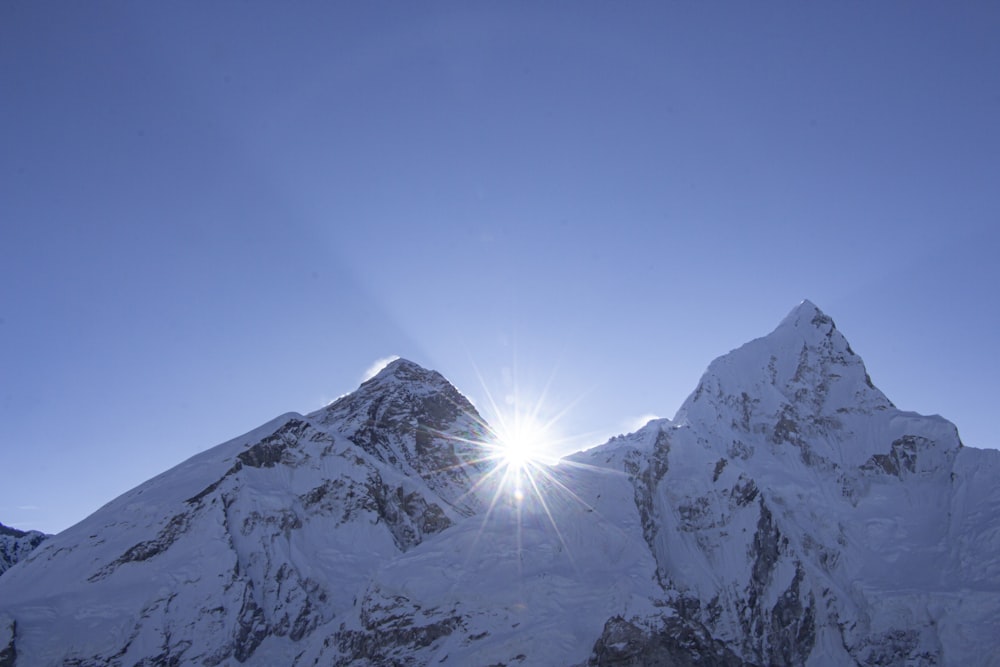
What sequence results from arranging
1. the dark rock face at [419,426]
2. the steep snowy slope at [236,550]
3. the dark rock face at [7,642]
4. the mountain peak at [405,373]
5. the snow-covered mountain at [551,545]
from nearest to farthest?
the dark rock face at [7,642] → the snow-covered mountain at [551,545] → the steep snowy slope at [236,550] → the dark rock face at [419,426] → the mountain peak at [405,373]

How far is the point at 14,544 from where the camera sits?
161m

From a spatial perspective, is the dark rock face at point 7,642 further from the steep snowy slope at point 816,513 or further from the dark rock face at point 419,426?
the steep snowy slope at point 816,513

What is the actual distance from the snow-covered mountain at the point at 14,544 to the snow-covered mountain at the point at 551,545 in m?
69.2

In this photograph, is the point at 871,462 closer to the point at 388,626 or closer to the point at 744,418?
the point at 744,418

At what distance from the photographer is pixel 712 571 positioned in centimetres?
10706

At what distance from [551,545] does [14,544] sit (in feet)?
435

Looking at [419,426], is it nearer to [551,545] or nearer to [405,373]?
[405,373]

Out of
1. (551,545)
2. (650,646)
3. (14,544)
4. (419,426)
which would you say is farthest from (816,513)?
(14,544)

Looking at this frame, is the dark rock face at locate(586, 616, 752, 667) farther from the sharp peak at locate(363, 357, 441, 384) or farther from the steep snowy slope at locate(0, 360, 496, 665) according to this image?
the sharp peak at locate(363, 357, 441, 384)

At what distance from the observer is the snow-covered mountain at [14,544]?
15375 cm

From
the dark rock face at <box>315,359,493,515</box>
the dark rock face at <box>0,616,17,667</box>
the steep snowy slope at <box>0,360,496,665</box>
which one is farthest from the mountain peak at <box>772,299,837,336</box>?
the dark rock face at <box>0,616,17,667</box>

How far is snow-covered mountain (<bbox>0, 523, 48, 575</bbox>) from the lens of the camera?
153750 millimetres

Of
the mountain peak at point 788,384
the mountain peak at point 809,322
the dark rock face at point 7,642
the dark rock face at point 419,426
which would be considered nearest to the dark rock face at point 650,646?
the dark rock face at point 419,426

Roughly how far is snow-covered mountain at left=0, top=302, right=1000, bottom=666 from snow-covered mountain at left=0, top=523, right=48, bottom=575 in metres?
69.2
